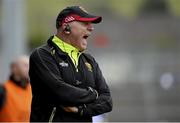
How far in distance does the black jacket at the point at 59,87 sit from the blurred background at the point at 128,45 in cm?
673

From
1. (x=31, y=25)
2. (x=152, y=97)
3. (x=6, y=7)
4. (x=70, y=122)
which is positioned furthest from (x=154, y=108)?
(x=70, y=122)

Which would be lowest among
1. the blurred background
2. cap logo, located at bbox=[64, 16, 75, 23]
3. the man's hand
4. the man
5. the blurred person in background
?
the blurred background

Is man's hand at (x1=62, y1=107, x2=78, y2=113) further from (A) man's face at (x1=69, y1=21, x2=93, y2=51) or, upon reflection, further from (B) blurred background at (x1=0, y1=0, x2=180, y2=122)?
(B) blurred background at (x1=0, y1=0, x2=180, y2=122)

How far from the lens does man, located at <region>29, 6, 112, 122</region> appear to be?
6059 mm

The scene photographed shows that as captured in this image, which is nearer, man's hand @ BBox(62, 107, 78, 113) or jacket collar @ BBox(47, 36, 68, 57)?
man's hand @ BBox(62, 107, 78, 113)

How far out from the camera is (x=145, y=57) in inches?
777

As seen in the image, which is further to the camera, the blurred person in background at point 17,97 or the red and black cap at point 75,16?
the blurred person in background at point 17,97

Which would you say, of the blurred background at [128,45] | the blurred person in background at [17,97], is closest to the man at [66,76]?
the blurred person in background at [17,97]

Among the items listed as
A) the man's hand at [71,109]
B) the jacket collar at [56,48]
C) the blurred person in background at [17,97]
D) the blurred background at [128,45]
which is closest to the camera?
the man's hand at [71,109]

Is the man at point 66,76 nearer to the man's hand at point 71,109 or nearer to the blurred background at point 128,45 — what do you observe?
the man's hand at point 71,109

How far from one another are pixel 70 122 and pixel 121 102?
12408 millimetres

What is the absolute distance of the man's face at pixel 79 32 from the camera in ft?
20.0

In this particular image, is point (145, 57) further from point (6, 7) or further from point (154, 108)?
point (6, 7)

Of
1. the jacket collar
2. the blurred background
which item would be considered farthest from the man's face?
the blurred background
